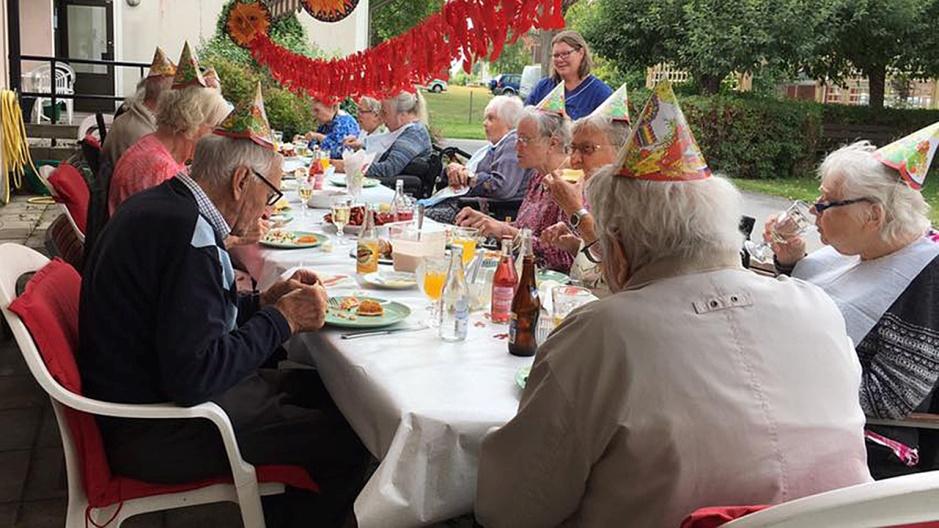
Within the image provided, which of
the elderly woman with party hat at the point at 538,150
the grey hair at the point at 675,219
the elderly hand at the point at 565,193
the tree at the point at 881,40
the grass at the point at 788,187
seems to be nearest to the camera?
the grey hair at the point at 675,219

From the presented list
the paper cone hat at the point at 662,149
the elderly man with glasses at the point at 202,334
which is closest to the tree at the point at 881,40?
the elderly man with glasses at the point at 202,334

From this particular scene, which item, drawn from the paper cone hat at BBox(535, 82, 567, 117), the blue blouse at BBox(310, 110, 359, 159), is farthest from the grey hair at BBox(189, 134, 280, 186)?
the blue blouse at BBox(310, 110, 359, 159)

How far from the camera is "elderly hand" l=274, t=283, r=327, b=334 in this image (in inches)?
77.6

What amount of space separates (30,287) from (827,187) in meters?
1.92

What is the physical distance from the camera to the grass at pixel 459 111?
18.9 m

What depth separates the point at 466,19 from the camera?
391cm

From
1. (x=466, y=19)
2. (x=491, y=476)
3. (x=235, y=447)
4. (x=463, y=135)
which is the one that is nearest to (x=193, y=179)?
(x=235, y=447)

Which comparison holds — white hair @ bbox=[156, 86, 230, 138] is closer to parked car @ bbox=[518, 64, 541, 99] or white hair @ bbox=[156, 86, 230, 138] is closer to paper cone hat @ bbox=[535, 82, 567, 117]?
paper cone hat @ bbox=[535, 82, 567, 117]

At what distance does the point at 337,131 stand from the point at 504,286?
4.88 m

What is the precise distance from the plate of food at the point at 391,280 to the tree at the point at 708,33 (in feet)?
36.1

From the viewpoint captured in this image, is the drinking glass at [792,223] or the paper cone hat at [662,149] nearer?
the paper cone hat at [662,149]

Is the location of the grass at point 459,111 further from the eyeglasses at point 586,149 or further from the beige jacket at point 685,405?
the beige jacket at point 685,405

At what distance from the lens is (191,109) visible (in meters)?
3.19

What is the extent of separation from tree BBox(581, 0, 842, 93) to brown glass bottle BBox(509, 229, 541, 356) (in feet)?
37.5
